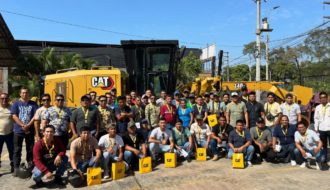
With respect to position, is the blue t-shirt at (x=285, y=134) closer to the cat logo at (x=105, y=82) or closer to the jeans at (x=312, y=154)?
the jeans at (x=312, y=154)

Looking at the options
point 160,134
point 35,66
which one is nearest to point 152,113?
point 160,134

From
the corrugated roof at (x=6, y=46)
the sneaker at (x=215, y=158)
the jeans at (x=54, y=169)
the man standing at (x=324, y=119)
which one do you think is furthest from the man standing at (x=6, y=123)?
the man standing at (x=324, y=119)

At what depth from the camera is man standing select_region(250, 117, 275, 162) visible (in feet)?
29.0

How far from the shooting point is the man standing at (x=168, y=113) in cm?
936

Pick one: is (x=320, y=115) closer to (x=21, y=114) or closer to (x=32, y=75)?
(x=21, y=114)

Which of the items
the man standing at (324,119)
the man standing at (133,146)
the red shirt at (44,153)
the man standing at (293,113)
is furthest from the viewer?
the man standing at (293,113)

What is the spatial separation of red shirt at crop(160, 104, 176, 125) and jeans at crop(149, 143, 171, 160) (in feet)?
2.55

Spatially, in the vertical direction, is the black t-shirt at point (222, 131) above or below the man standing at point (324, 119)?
below

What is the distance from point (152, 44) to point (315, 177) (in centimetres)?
685

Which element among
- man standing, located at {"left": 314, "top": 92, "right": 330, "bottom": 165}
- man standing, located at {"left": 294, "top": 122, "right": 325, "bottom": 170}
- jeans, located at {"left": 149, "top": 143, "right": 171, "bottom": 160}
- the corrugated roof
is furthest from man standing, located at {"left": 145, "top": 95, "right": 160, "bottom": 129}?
the corrugated roof

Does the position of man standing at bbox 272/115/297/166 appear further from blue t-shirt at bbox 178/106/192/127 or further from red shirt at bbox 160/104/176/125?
red shirt at bbox 160/104/176/125

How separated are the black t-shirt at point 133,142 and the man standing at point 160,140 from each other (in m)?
0.29

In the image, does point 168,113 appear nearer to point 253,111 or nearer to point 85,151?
point 253,111

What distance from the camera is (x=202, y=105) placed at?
32.8ft
